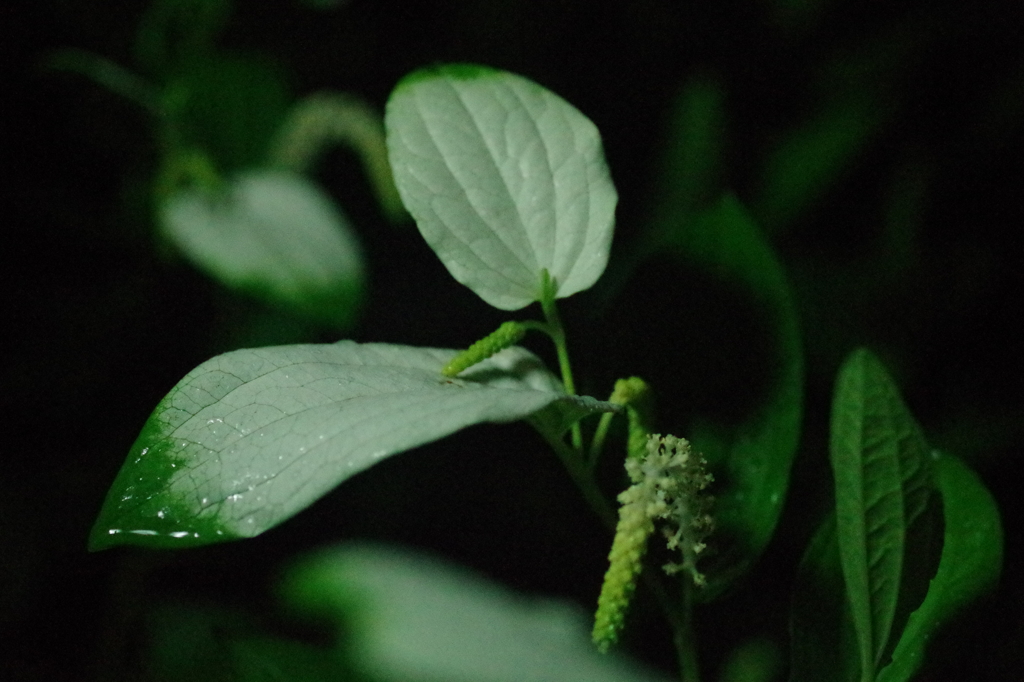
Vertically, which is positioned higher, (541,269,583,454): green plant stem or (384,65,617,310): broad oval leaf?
(384,65,617,310): broad oval leaf

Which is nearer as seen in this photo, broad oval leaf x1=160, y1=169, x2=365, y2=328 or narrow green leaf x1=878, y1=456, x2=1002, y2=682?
narrow green leaf x1=878, y1=456, x2=1002, y2=682

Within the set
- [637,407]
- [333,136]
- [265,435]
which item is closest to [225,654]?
[265,435]

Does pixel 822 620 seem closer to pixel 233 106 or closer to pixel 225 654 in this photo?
pixel 225 654

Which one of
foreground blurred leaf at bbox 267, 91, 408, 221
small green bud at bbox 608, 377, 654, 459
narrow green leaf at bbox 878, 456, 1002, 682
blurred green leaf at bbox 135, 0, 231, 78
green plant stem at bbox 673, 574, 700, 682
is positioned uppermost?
blurred green leaf at bbox 135, 0, 231, 78

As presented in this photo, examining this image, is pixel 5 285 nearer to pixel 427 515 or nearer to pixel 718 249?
pixel 427 515

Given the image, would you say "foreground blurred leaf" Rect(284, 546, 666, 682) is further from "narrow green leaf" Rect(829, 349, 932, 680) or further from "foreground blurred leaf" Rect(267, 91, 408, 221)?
"foreground blurred leaf" Rect(267, 91, 408, 221)

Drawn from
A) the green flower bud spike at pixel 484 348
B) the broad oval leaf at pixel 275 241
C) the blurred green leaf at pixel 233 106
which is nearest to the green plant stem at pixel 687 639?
→ the green flower bud spike at pixel 484 348

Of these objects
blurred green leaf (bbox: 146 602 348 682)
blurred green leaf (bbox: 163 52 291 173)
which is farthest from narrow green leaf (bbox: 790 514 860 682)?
blurred green leaf (bbox: 163 52 291 173)
